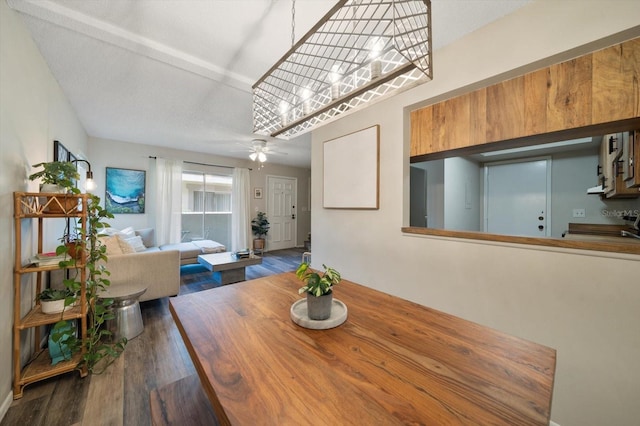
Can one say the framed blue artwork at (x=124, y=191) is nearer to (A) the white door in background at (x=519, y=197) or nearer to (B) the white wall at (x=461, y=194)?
(B) the white wall at (x=461, y=194)

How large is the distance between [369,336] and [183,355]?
1.81 metres

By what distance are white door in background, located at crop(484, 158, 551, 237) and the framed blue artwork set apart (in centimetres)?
637

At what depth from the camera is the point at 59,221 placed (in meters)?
2.51

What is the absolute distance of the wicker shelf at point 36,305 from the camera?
1.42 meters

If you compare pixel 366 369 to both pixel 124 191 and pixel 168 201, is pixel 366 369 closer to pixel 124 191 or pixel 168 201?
pixel 168 201

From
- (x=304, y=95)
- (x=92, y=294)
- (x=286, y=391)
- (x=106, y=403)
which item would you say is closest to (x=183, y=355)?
(x=106, y=403)

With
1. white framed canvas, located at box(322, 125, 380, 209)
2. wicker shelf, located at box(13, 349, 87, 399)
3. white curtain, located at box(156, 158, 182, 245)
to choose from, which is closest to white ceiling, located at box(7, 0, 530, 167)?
white framed canvas, located at box(322, 125, 380, 209)

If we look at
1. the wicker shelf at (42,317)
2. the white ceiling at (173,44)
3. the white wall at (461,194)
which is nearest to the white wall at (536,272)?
the white ceiling at (173,44)

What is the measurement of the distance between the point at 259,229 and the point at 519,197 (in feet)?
17.4

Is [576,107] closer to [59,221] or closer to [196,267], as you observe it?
[59,221]

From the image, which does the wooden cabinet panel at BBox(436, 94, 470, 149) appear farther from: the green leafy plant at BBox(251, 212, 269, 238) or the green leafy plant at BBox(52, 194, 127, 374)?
the green leafy plant at BBox(251, 212, 269, 238)

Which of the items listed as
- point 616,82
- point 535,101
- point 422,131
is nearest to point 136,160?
point 422,131

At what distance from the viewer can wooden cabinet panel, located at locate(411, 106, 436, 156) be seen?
1896 mm

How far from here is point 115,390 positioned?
5.01ft
